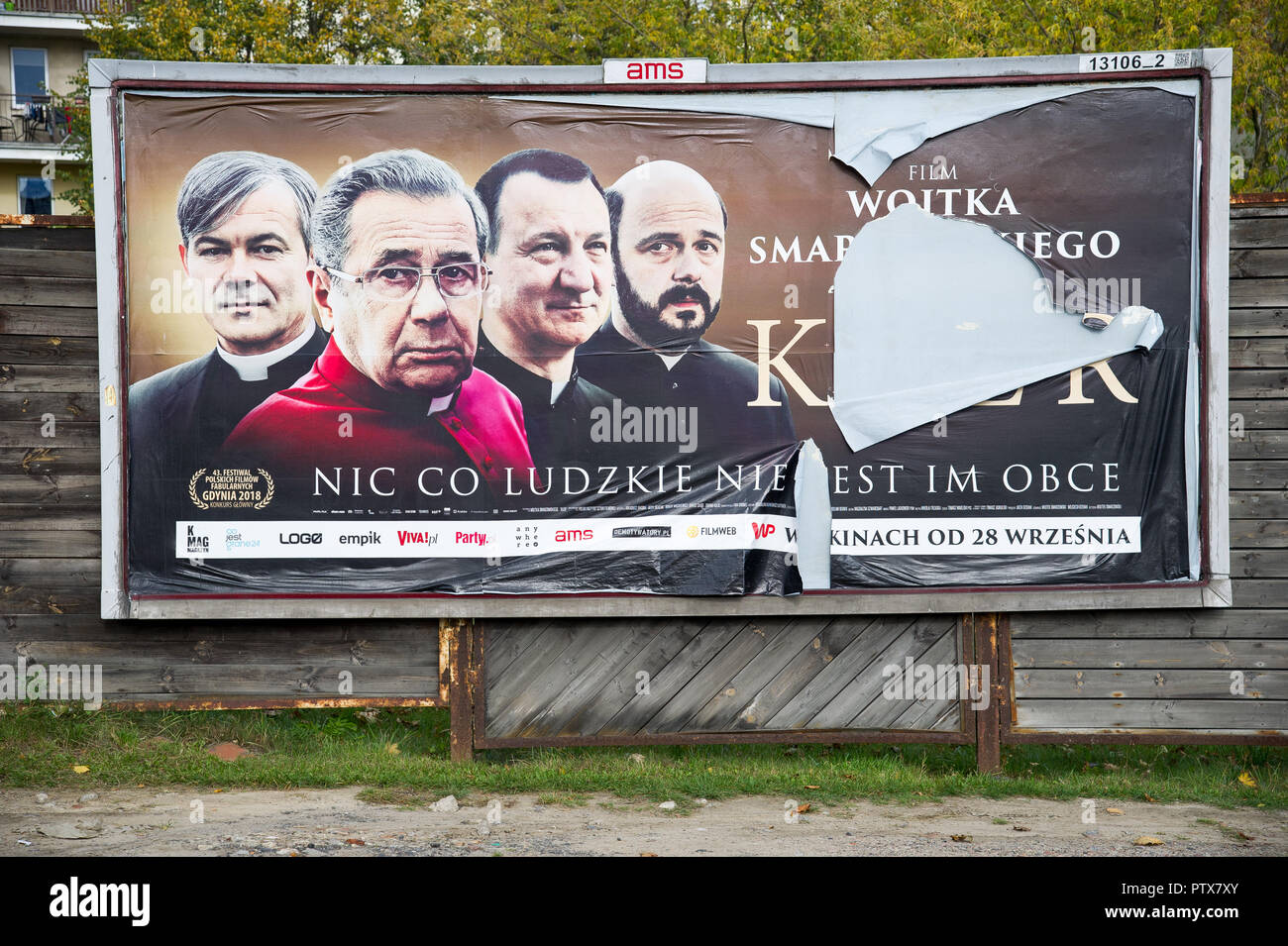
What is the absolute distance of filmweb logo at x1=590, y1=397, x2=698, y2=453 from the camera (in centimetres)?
665

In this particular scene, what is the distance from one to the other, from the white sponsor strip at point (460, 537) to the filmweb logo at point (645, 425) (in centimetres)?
51

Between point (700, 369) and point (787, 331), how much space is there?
2.02 ft

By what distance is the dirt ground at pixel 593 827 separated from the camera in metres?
5.30

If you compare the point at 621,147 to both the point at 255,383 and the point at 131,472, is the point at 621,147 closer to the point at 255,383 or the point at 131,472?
the point at 255,383

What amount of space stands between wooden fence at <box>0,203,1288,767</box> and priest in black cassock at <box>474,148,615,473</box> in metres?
1.30

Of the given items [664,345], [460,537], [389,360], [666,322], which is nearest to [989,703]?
[664,345]

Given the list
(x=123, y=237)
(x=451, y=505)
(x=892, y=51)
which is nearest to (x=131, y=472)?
(x=123, y=237)

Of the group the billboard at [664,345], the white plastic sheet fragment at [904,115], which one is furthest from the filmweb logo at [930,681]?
the white plastic sheet fragment at [904,115]

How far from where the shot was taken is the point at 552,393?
6.66 m

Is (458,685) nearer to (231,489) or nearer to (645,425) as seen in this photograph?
(231,489)

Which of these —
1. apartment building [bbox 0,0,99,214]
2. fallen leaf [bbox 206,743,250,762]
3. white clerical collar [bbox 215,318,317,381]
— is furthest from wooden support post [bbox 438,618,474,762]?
apartment building [bbox 0,0,99,214]

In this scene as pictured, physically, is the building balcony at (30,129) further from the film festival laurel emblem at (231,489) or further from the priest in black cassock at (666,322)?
the priest in black cassock at (666,322)

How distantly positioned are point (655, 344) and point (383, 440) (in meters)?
1.86

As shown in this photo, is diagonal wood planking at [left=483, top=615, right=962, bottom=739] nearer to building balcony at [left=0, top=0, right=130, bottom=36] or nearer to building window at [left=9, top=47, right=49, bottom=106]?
building balcony at [left=0, top=0, right=130, bottom=36]
